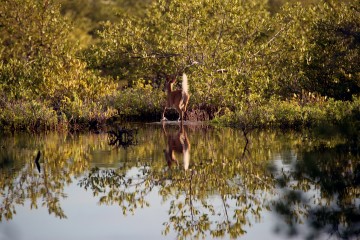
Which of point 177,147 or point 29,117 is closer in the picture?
point 177,147

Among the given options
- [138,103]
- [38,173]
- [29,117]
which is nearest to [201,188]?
[38,173]

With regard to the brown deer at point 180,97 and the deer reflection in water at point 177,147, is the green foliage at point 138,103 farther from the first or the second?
the deer reflection in water at point 177,147

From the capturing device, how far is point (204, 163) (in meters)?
15.7

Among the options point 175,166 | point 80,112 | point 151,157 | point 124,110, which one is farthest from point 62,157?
point 124,110

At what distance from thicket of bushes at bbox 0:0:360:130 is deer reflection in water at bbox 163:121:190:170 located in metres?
2.58

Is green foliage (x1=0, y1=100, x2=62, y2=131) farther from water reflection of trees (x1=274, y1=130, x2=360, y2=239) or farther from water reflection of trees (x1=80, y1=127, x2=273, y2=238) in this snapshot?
water reflection of trees (x1=274, y1=130, x2=360, y2=239)

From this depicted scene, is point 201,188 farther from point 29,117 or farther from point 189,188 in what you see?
point 29,117

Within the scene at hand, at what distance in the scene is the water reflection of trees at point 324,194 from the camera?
30.3 ft

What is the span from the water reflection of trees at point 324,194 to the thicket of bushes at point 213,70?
247 inches

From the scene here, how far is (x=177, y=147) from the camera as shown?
18.8 metres

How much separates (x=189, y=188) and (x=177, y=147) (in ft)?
20.3

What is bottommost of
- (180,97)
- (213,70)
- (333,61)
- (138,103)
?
(138,103)

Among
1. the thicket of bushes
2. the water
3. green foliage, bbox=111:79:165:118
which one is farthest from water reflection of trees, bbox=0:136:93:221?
green foliage, bbox=111:79:165:118

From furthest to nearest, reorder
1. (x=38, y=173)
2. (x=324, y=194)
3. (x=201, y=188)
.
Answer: (x=38, y=173), (x=201, y=188), (x=324, y=194)
